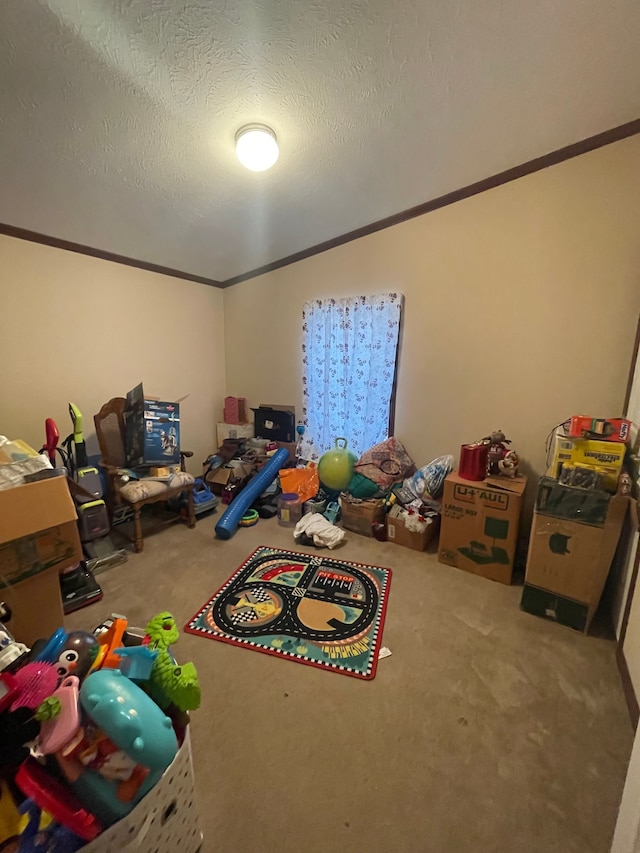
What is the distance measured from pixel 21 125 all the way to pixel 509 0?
217cm

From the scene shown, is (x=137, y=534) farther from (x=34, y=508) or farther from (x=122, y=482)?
(x=34, y=508)

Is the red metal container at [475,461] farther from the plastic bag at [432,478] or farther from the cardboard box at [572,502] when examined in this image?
the cardboard box at [572,502]

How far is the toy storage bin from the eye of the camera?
0.71 m

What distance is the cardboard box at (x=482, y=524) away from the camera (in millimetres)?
2100

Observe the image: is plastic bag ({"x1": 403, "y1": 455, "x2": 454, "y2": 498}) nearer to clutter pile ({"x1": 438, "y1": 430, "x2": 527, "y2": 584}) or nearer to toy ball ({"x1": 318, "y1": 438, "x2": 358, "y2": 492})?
clutter pile ({"x1": 438, "y1": 430, "x2": 527, "y2": 584})

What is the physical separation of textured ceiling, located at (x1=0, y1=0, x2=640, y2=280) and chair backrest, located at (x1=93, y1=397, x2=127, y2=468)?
128 centimetres

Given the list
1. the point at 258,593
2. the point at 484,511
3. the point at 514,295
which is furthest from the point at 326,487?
the point at 514,295

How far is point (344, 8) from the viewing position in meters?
1.32

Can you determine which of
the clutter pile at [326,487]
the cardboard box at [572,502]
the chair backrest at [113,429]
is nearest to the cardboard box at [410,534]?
the clutter pile at [326,487]

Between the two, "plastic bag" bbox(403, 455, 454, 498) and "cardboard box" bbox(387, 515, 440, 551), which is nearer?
"cardboard box" bbox(387, 515, 440, 551)

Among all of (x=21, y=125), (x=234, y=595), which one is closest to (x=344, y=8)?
(x=21, y=125)

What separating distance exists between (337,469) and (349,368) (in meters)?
0.92

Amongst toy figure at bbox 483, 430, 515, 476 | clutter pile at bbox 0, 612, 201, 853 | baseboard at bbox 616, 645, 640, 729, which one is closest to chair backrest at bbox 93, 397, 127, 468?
clutter pile at bbox 0, 612, 201, 853

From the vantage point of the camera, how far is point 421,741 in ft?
4.10
